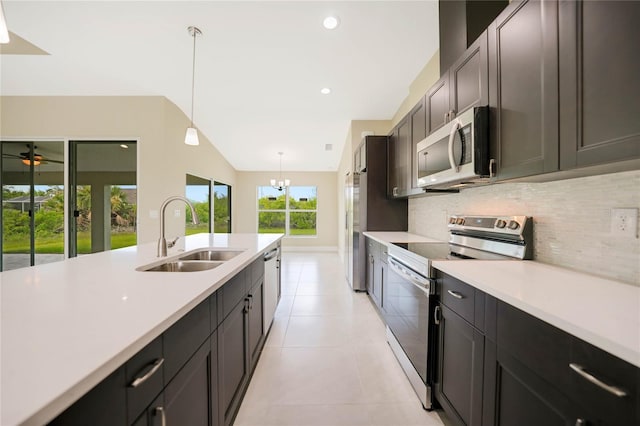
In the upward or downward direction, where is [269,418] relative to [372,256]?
downward

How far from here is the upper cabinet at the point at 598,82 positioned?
84cm

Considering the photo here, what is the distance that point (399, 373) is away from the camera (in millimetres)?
2002

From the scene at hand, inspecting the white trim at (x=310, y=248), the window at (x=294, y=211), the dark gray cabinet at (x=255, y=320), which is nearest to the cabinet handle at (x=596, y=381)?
the dark gray cabinet at (x=255, y=320)

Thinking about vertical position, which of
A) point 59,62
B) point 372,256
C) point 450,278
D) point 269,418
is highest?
point 59,62

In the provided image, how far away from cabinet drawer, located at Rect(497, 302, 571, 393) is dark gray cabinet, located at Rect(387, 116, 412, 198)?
192 centimetres

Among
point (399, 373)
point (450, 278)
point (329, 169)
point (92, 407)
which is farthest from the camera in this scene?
point (329, 169)

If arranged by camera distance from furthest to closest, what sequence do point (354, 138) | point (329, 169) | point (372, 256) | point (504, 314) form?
point (329, 169)
point (354, 138)
point (372, 256)
point (504, 314)

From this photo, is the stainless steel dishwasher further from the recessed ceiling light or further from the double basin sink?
the recessed ceiling light

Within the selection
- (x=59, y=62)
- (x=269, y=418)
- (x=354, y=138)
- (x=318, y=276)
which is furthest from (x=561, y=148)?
(x=59, y=62)

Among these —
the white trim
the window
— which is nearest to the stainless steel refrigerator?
the white trim

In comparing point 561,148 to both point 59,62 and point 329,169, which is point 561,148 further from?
point 329,169

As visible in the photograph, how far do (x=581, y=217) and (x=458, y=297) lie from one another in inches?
27.9

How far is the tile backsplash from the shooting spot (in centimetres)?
108

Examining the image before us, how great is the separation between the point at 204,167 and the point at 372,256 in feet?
14.5
